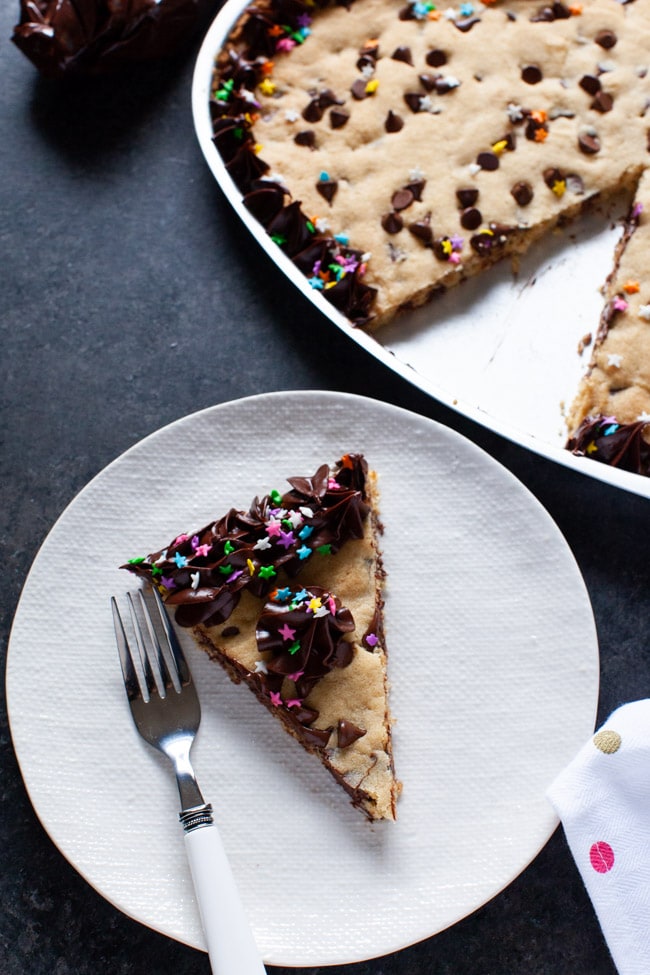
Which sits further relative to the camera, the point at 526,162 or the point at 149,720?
the point at 526,162

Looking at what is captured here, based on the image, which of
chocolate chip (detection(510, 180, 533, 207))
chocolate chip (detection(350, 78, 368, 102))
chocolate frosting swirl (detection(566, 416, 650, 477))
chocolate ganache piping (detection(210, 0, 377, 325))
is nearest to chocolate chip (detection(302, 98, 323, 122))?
chocolate ganache piping (detection(210, 0, 377, 325))

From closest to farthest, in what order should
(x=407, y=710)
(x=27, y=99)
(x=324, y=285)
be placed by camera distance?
(x=407, y=710) → (x=324, y=285) → (x=27, y=99)

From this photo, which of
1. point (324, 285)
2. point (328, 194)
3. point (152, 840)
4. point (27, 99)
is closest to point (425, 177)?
point (328, 194)

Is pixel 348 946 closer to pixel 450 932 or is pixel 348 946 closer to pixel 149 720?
pixel 450 932

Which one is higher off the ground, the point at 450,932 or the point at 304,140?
the point at 304,140

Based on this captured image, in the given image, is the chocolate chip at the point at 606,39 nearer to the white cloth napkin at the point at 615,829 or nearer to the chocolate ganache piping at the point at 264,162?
the chocolate ganache piping at the point at 264,162

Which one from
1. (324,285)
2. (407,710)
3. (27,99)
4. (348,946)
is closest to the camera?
(348,946)

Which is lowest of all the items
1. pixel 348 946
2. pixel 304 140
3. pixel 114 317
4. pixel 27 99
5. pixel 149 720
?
pixel 348 946
